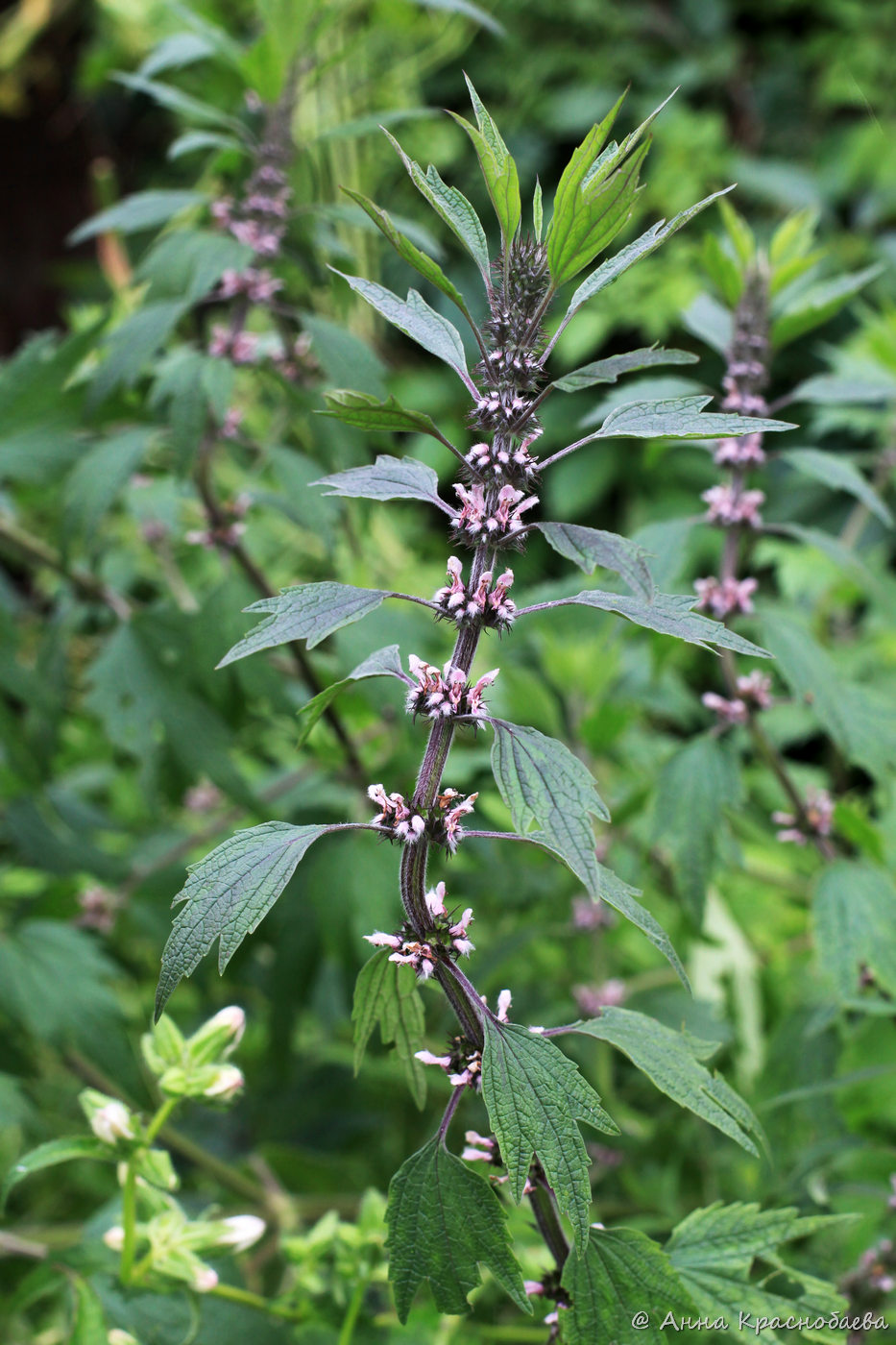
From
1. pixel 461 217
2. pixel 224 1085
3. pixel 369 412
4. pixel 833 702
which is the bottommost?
pixel 224 1085

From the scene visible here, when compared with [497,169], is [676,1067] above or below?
below

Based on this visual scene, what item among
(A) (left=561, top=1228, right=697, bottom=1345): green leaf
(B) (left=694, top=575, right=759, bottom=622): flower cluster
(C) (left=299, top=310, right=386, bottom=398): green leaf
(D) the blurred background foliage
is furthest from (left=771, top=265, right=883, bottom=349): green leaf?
(A) (left=561, top=1228, right=697, bottom=1345): green leaf

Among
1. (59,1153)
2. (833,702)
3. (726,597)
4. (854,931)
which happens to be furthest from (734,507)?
(59,1153)

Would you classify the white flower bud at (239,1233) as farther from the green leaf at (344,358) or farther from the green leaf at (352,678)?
the green leaf at (344,358)

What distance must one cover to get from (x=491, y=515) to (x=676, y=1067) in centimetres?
29

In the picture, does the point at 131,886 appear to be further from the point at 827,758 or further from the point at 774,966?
the point at 827,758

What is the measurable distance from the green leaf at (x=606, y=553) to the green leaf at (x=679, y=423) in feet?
0.14

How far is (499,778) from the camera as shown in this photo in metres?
0.45

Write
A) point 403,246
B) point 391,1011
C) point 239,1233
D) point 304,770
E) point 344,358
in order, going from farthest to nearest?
point 304,770, point 344,358, point 239,1233, point 391,1011, point 403,246

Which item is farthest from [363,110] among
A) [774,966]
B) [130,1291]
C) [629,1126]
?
[130,1291]

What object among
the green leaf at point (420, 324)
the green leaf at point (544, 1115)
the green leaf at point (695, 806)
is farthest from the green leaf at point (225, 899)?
the green leaf at point (695, 806)

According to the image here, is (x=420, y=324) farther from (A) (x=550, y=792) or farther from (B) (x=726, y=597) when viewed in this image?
(B) (x=726, y=597)

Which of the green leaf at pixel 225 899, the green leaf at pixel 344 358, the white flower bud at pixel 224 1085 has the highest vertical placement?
the green leaf at pixel 344 358

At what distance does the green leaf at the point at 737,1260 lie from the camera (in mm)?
552
